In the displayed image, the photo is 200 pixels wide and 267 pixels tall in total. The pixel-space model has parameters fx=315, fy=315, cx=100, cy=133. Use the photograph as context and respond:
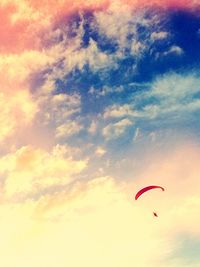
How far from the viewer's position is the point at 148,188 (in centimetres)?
5112
